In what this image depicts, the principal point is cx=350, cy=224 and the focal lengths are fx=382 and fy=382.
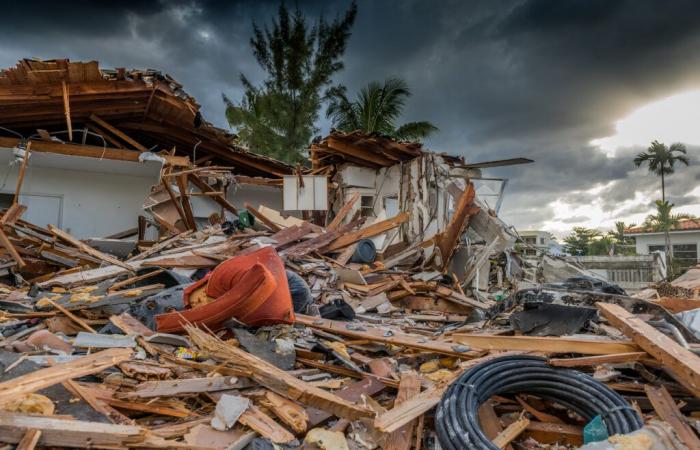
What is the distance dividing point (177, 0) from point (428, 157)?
11.9 metres

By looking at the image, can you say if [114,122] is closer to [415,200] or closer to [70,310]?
[70,310]

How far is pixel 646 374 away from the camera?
122 inches

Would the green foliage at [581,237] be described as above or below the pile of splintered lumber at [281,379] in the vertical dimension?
above

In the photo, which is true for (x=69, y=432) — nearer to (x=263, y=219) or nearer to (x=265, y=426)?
(x=265, y=426)

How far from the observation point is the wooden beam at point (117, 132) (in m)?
9.77

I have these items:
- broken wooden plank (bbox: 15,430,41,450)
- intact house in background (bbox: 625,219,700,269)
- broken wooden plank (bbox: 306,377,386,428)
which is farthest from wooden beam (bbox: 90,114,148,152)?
intact house in background (bbox: 625,219,700,269)

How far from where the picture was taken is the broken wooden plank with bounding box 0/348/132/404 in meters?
2.26

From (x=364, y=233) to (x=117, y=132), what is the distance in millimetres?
7230

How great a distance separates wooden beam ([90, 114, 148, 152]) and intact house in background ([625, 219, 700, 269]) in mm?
35646

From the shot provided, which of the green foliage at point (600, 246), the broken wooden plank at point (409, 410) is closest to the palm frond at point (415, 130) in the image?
the broken wooden plank at point (409, 410)

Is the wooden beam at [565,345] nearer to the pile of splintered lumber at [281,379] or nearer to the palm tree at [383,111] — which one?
the pile of splintered lumber at [281,379]

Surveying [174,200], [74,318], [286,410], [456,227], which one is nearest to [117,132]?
[174,200]

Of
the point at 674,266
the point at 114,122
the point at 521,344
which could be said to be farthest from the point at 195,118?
the point at 674,266

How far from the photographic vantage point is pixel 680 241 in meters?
31.0
